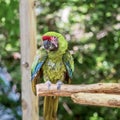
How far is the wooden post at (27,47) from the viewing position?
5.15 feet

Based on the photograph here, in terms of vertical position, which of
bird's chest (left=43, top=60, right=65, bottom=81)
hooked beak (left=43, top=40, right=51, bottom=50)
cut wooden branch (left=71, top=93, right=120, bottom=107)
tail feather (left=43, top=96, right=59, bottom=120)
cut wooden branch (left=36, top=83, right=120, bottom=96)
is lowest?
tail feather (left=43, top=96, right=59, bottom=120)

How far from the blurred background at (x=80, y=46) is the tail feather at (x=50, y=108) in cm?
97

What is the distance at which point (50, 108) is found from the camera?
4.55 feet

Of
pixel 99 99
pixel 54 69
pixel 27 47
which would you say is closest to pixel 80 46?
pixel 27 47

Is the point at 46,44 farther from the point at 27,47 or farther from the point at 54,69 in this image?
the point at 27,47

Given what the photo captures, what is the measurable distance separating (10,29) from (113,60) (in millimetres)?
618

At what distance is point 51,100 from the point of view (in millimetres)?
1401

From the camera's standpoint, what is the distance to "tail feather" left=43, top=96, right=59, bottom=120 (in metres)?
1.38

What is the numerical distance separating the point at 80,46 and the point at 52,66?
1.11 metres

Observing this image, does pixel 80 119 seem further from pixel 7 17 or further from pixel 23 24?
pixel 23 24

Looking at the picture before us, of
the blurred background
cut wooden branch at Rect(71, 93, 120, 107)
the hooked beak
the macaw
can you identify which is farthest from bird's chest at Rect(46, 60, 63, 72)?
the blurred background

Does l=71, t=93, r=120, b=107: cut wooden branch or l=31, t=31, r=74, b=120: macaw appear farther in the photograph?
l=31, t=31, r=74, b=120: macaw

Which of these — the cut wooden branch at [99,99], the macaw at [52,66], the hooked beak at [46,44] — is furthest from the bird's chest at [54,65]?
the cut wooden branch at [99,99]

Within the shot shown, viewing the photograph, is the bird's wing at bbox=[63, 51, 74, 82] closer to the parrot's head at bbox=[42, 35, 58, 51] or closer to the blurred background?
the parrot's head at bbox=[42, 35, 58, 51]
